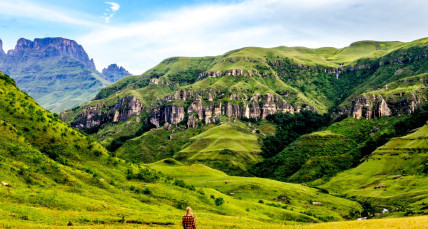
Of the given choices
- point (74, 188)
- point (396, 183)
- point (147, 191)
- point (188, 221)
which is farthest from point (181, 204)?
point (396, 183)

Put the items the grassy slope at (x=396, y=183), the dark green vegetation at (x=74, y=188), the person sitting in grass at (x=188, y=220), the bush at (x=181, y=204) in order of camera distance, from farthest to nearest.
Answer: the grassy slope at (x=396, y=183) < the bush at (x=181, y=204) < the dark green vegetation at (x=74, y=188) < the person sitting in grass at (x=188, y=220)

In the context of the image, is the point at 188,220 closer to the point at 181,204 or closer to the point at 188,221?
the point at 188,221

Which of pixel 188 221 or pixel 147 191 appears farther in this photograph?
pixel 147 191

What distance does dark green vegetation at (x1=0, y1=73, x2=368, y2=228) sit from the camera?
43606 millimetres

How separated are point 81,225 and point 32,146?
32.9 m

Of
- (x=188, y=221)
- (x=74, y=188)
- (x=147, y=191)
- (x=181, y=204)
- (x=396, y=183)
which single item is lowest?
(x=396, y=183)

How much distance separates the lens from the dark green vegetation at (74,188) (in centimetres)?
4361

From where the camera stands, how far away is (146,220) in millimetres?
46438

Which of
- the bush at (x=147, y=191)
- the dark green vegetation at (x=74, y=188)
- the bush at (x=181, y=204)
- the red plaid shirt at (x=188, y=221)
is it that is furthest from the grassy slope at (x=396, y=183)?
the red plaid shirt at (x=188, y=221)

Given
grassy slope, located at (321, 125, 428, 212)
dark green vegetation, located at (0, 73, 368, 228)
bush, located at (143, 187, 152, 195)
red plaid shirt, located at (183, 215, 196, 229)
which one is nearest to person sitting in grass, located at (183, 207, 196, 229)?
red plaid shirt, located at (183, 215, 196, 229)

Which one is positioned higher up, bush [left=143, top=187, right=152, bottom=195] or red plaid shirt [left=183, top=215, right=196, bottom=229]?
red plaid shirt [left=183, top=215, right=196, bottom=229]

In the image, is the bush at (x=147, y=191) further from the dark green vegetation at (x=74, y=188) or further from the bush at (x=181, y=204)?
the bush at (x=181, y=204)

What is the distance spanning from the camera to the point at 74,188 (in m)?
55.7

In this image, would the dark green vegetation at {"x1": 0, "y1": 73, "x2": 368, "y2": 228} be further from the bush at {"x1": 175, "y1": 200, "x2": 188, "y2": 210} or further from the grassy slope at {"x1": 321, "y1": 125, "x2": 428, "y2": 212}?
the grassy slope at {"x1": 321, "y1": 125, "x2": 428, "y2": 212}
